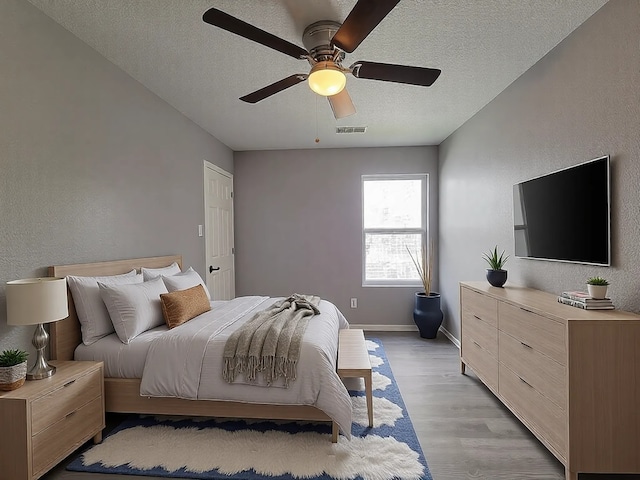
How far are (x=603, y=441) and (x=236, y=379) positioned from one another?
6.48 feet

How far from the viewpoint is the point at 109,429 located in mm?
2430

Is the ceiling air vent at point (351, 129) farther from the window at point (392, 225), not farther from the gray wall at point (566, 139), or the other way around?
the gray wall at point (566, 139)

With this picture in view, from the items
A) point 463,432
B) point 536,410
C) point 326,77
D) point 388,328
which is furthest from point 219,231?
point 536,410

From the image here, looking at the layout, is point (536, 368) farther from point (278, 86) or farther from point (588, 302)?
point (278, 86)

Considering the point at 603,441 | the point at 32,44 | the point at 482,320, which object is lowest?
the point at 603,441

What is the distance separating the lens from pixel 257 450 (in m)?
2.18

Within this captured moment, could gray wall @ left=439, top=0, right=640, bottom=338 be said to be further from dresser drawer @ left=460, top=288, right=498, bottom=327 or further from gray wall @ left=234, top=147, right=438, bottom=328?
gray wall @ left=234, top=147, right=438, bottom=328

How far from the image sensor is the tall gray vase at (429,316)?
4566 mm

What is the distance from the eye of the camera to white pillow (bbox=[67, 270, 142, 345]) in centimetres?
231

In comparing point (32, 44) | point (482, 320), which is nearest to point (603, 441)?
point (482, 320)

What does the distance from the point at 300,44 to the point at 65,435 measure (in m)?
2.70

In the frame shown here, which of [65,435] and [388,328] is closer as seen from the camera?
[65,435]

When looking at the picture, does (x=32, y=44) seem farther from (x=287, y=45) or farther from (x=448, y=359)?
(x=448, y=359)

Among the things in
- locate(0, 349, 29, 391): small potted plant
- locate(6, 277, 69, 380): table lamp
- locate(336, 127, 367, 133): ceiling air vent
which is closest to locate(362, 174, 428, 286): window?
locate(336, 127, 367, 133): ceiling air vent
